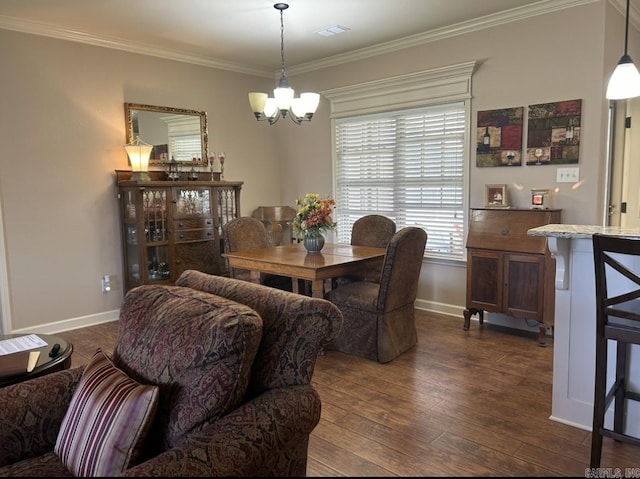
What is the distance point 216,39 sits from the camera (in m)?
4.54

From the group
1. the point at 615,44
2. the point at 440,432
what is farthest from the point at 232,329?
the point at 615,44

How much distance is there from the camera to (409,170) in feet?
15.9

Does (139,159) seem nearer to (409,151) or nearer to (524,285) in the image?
(409,151)

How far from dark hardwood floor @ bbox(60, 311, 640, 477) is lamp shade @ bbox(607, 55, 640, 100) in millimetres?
1814

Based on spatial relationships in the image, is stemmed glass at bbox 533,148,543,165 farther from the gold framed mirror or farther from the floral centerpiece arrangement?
the gold framed mirror

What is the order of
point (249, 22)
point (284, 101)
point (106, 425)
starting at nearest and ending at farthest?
point (106, 425) → point (284, 101) → point (249, 22)

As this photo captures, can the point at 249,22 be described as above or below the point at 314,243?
above

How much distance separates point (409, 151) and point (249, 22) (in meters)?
1.99

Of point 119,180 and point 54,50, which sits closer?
point 54,50

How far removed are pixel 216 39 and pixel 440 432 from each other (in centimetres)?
400

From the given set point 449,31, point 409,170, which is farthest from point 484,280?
point 449,31

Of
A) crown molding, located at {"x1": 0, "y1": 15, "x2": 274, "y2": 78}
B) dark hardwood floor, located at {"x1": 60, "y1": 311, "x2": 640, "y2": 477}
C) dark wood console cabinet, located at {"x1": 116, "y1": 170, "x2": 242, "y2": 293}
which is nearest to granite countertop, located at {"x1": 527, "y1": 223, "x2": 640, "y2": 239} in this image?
dark hardwood floor, located at {"x1": 60, "y1": 311, "x2": 640, "y2": 477}

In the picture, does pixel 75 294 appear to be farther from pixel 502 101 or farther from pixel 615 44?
pixel 615 44

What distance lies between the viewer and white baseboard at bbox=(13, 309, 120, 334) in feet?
13.8
